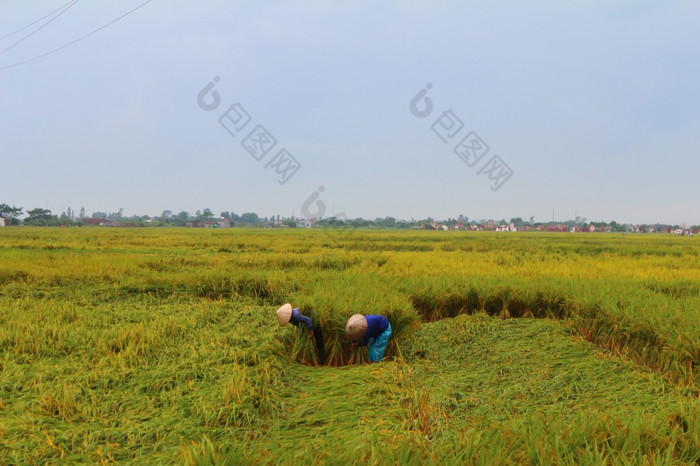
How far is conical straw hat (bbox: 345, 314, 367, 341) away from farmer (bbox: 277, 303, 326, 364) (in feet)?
1.39

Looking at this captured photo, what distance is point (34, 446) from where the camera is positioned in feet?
6.16

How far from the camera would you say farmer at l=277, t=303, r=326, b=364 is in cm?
313

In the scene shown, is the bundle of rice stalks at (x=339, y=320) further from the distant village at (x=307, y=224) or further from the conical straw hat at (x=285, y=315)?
the distant village at (x=307, y=224)

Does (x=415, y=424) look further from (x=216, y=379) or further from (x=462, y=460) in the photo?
(x=216, y=379)

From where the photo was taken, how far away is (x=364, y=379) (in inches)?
105

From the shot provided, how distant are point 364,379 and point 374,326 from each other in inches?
24.1

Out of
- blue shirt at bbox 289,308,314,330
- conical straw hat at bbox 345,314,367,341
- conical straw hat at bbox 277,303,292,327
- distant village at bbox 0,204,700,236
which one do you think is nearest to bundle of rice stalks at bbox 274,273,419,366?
blue shirt at bbox 289,308,314,330

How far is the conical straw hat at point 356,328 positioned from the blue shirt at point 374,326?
21cm

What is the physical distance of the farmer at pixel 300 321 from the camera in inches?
123

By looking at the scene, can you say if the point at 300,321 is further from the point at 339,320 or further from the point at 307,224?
the point at 307,224

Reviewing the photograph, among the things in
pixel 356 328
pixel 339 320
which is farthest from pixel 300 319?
pixel 356 328

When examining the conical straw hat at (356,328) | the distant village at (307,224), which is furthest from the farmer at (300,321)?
the distant village at (307,224)

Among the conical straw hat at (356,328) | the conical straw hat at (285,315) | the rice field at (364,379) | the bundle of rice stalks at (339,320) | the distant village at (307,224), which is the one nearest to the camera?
the rice field at (364,379)

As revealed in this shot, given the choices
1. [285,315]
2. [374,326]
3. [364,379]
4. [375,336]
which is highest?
[285,315]
